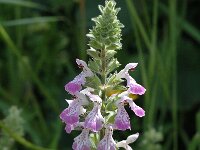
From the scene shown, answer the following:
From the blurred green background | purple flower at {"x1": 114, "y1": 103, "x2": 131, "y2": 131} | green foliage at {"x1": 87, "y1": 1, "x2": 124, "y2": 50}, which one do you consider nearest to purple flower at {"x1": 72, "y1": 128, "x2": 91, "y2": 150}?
purple flower at {"x1": 114, "y1": 103, "x2": 131, "y2": 131}

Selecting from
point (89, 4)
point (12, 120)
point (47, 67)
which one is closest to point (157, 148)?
point (12, 120)

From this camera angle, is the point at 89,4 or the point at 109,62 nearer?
the point at 109,62

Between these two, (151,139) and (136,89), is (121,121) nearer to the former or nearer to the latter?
(136,89)

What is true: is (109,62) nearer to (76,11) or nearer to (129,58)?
(129,58)

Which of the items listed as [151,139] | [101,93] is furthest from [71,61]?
[101,93]

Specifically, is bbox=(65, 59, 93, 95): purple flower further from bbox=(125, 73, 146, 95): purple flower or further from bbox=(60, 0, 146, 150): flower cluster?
bbox=(125, 73, 146, 95): purple flower

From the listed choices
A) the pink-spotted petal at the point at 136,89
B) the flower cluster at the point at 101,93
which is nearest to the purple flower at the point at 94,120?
the flower cluster at the point at 101,93
